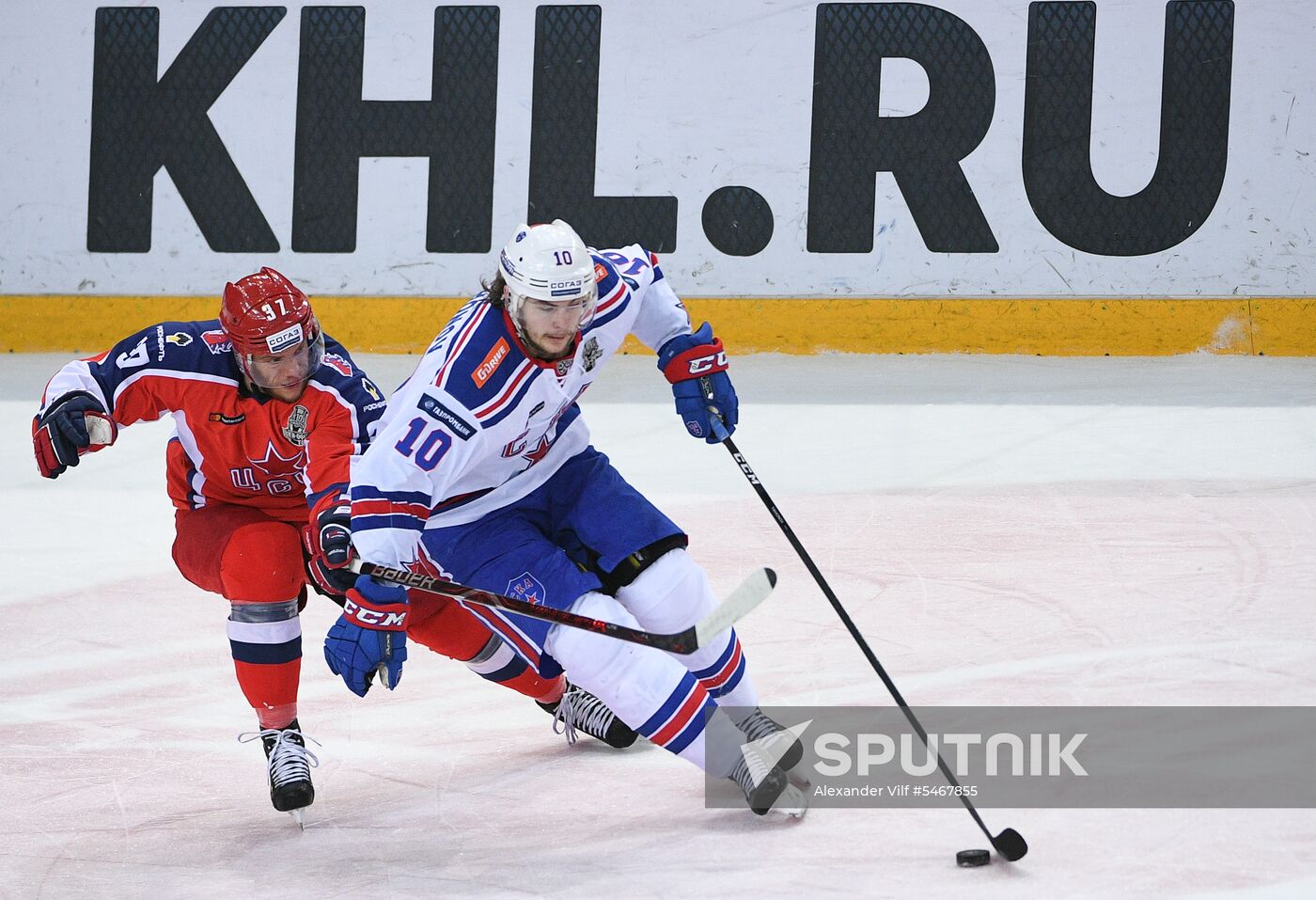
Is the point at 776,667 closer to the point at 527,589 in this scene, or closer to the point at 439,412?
the point at 527,589

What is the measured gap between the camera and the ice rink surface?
2281mm

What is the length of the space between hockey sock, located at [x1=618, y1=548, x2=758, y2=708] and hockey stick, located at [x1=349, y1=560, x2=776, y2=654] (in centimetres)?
5

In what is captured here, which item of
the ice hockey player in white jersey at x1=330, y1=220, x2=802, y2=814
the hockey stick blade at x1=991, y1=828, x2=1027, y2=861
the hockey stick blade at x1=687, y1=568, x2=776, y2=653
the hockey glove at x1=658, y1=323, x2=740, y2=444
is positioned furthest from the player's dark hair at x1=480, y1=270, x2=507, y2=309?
the hockey stick blade at x1=991, y1=828, x2=1027, y2=861

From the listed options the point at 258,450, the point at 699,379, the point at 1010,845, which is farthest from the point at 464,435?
the point at 1010,845

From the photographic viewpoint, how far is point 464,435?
2.49m

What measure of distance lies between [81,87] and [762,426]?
4210 millimetres

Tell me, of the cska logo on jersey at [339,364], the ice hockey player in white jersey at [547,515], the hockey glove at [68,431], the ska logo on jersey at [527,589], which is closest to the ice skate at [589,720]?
the ice hockey player in white jersey at [547,515]

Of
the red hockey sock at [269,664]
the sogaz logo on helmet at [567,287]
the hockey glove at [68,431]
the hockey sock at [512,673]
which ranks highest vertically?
the sogaz logo on helmet at [567,287]

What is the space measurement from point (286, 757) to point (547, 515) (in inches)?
23.8

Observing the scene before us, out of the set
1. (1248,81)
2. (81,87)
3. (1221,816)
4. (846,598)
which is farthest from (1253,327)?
(81,87)

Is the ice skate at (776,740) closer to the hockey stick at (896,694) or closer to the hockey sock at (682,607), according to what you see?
the hockey sock at (682,607)

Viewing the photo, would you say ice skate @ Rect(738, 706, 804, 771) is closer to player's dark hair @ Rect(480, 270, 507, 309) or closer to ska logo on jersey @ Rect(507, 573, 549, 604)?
ska logo on jersey @ Rect(507, 573, 549, 604)

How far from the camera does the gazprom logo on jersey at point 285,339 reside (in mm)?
2678

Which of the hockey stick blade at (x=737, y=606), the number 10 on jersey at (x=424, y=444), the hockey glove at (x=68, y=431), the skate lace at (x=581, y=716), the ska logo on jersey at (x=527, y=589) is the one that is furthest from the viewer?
the skate lace at (x=581, y=716)
